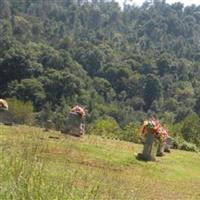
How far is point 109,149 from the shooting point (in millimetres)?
14031

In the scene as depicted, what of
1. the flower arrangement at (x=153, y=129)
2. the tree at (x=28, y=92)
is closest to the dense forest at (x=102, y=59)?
the tree at (x=28, y=92)

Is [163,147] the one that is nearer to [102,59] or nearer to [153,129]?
[153,129]

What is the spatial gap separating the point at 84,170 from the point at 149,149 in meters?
4.07

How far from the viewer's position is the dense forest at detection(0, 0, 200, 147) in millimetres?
64188

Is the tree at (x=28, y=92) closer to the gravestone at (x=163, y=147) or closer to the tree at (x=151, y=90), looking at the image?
the tree at (x=151, y=90)

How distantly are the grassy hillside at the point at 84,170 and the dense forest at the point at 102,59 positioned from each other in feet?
23.2

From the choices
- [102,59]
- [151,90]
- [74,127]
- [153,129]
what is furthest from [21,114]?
[102,59]

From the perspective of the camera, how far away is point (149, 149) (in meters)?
14.1

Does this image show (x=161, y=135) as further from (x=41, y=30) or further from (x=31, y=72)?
(x=41, y=30)

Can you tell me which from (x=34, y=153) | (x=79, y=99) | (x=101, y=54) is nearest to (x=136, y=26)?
(x=101, y=54)

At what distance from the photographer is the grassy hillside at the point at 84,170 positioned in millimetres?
5996

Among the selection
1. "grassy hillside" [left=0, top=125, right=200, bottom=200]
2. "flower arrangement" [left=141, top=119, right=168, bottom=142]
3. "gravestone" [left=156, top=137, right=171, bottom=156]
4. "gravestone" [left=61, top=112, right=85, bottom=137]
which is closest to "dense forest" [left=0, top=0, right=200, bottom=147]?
"gravestone" [left=61, top=112, right=85, bottom=137]

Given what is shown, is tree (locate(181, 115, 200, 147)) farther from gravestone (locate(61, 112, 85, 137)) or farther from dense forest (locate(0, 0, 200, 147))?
gravestone (locate(61, 112, 85, 137))

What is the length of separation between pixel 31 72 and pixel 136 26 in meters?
Result: 80.1
